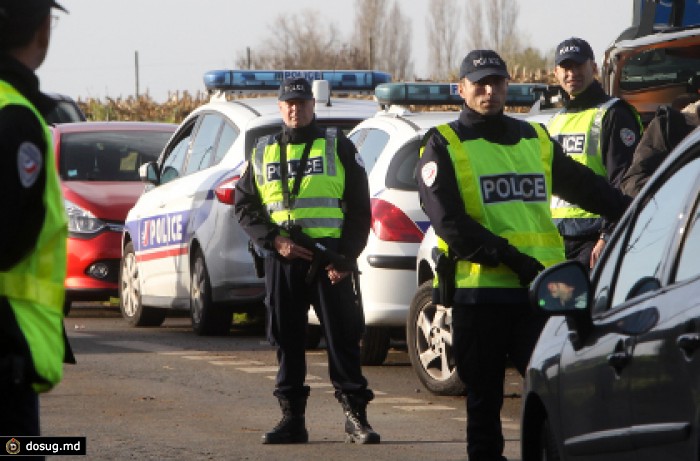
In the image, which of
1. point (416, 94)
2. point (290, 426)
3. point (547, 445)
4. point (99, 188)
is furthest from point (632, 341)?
point (99, 188)

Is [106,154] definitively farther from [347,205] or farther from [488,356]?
→ [488,356]

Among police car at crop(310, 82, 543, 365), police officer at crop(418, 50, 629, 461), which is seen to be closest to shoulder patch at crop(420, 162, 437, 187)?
police officer at crop(418, 50, 629, 461)

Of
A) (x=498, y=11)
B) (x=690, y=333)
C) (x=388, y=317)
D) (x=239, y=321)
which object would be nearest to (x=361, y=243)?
(x=388, y=317)

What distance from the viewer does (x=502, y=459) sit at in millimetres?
7180

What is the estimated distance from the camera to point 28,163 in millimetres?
4055

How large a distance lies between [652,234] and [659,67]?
975 cm

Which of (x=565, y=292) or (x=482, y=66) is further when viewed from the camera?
(x=482, y=66)

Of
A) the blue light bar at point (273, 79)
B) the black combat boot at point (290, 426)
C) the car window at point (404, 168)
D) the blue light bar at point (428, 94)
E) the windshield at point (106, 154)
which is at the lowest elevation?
the windshield at point (106, 154)

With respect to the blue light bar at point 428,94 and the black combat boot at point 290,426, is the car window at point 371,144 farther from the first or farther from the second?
the black combat boot at point 290,426

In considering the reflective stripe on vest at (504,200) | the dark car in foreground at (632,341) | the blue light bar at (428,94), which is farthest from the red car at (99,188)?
the dark car in foreground at (632,341)

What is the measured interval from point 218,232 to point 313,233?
4.86m

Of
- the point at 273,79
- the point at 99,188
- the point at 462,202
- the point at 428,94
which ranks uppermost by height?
the point at 462,202

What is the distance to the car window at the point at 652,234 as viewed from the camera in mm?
5020

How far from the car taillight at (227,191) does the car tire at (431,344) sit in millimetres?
2805
